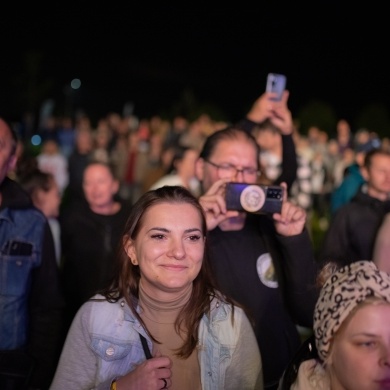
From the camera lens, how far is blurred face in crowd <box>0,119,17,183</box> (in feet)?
9.14

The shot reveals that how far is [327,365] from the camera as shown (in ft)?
5.98

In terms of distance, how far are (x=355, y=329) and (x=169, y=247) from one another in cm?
78

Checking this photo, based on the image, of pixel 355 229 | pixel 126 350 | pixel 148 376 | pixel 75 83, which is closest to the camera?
pixel 148 376

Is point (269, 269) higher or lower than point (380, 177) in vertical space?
lower

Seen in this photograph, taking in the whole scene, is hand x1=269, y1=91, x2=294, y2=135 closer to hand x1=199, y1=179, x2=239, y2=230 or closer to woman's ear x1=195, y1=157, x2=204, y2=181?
woman's ear x1=195, y1=157, x2=204, y2=181

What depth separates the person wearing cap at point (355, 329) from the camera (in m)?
1.66

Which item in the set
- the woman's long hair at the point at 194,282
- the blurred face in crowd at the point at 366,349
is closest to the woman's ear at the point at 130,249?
the woman's long hair at the point at 194,282

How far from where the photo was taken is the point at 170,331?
7.47 ft

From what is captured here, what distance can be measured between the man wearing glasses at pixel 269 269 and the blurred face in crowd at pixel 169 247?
1.48 feet

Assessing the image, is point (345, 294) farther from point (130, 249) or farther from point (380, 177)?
point (380, 177)

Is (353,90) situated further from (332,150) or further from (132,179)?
(132,179)

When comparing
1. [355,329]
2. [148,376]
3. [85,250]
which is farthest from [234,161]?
[85,250]

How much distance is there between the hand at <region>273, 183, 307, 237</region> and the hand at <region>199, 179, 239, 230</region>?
21 cm

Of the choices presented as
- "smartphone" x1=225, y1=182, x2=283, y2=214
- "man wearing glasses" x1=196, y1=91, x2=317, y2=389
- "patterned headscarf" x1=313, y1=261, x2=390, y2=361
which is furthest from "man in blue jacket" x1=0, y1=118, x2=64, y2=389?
"patterned headscarf" x1=313, y1=261, x2=390, y2=361
